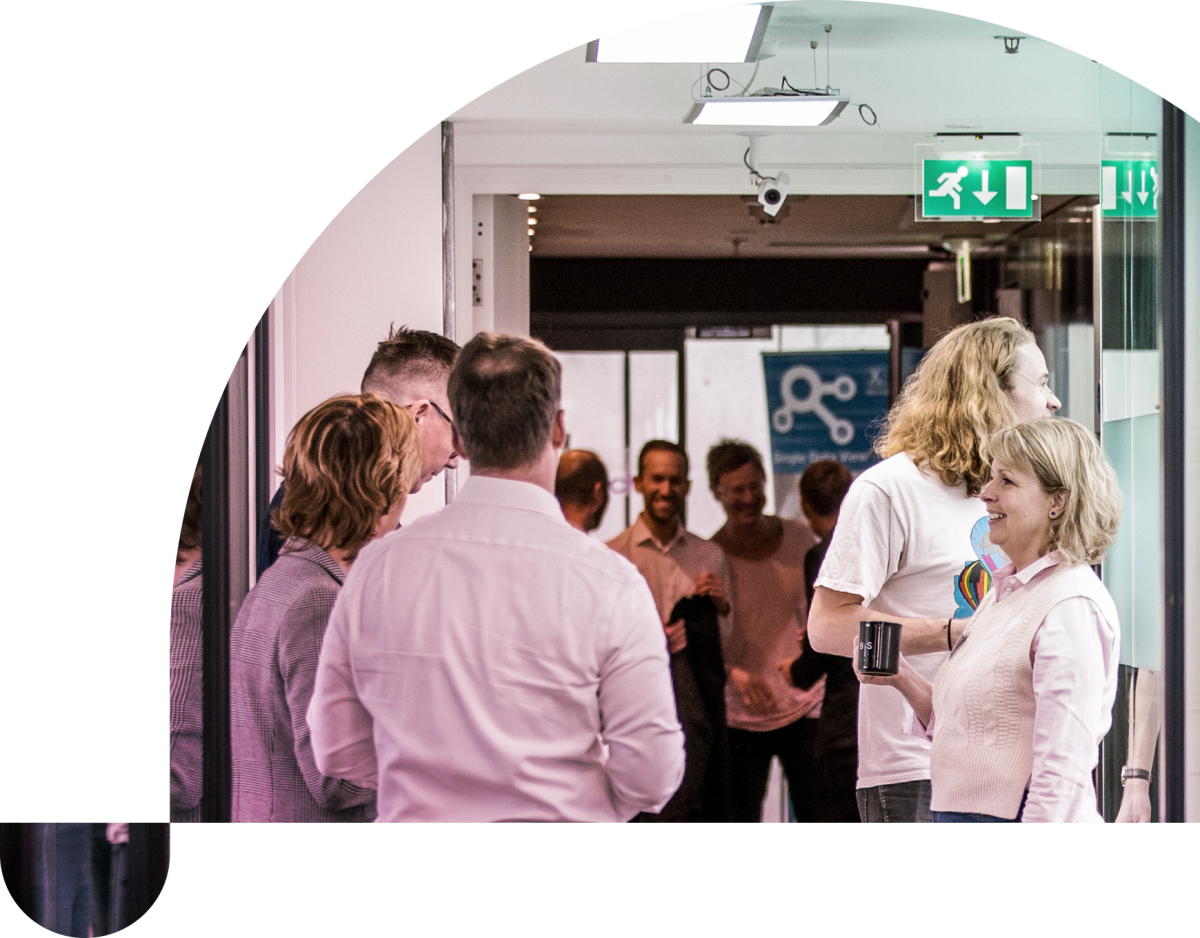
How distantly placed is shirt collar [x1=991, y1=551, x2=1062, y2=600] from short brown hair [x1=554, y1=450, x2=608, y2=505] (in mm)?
916

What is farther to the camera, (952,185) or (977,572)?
(952,185)

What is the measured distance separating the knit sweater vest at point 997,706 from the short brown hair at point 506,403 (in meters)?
0.94

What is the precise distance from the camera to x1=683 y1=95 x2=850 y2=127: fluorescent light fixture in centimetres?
377

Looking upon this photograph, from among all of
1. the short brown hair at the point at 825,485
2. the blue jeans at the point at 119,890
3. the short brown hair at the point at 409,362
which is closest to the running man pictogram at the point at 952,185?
the short brown hair at the point at 825,485

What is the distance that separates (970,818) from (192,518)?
70.4 inches

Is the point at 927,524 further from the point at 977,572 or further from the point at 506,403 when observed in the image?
the point at 506,403

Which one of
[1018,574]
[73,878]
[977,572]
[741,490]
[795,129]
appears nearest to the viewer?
[1018,574]

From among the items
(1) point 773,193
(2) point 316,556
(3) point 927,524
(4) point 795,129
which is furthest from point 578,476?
(4) point 795,129

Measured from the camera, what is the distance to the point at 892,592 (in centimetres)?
280

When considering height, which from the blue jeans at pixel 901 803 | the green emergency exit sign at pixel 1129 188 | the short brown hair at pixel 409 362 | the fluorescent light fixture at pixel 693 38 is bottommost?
the blue jeans at pixel 901 803

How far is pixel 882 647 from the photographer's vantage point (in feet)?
8.73

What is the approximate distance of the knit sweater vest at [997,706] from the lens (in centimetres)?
242

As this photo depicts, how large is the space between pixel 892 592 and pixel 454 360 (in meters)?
1.04

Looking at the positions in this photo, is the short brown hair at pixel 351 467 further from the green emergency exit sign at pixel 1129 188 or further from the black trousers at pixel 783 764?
the green emergency exit sign at pixel 1129 188
